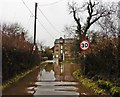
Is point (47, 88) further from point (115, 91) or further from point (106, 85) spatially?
point (115, 91)

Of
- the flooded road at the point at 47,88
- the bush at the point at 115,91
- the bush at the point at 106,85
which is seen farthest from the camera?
the flooded road at the point at 47,88

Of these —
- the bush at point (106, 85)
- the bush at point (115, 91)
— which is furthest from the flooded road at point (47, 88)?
the bush at point (115, 91)

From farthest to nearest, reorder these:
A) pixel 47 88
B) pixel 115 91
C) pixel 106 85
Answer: pixel 47 88, pixel 106 85, pixel 115 91

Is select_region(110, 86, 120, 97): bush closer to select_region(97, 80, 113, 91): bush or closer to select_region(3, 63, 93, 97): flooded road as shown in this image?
select_region(97, 80, 113, 91): bush

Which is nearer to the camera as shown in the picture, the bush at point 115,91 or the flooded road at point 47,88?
the bush at point 115,91

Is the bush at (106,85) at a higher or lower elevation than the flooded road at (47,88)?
higher

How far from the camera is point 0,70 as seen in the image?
50.5 feet

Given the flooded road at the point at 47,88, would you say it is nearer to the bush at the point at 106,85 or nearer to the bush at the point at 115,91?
the bush at the point at 106,85

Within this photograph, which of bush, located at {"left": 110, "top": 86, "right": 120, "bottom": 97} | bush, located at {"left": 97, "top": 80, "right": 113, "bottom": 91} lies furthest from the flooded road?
bush, located at {"left": 110, "top": 86, "right": 120, "bottom": 97}

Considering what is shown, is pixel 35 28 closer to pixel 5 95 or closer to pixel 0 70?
pixel 0 70

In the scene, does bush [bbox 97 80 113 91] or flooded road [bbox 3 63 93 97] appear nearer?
bush [bbox 97 80 113 91]

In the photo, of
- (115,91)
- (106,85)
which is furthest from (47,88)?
(115,91)

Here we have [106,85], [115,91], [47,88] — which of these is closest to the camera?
[115,91]

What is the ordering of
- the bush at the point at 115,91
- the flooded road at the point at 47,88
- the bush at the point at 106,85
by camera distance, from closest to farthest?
1. the bush at the point at 115,91
2. the bush at the point at 106,85
3. the flooded road at the point at 47,88
